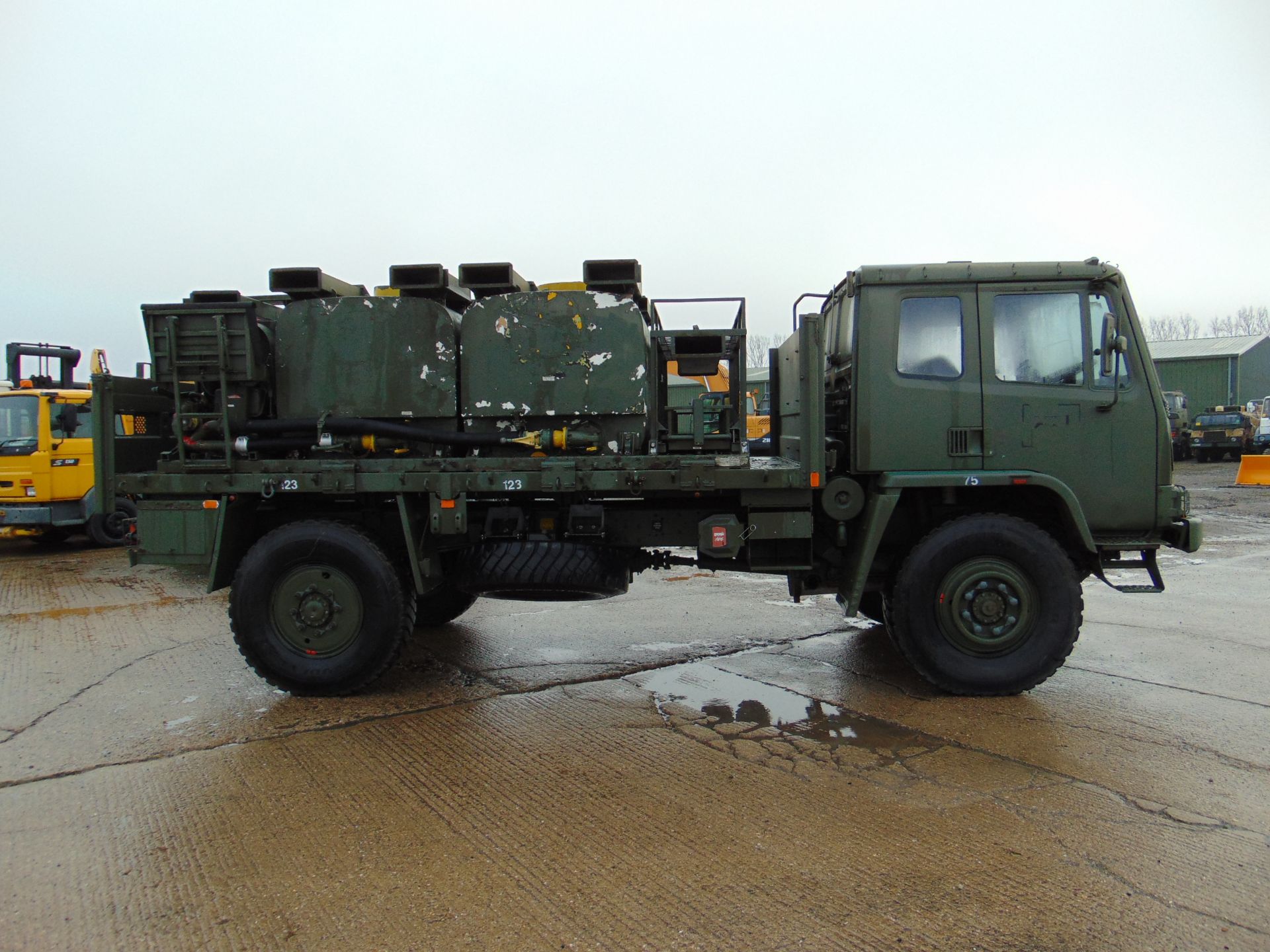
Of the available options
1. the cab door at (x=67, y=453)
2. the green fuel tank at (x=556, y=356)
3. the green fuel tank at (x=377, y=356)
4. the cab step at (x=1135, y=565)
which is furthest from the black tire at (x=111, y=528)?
the cab step at (x=1135, y=565)

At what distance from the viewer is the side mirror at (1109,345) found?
209 inches

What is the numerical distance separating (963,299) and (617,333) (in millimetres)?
2219

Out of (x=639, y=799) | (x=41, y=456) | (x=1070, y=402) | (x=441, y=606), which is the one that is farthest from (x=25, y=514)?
(x=1070, y=402)

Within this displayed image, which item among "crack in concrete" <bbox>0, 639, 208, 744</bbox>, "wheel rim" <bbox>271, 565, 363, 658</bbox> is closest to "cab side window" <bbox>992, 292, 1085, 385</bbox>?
"wheel rim" <bbox>271, 565, 363, 658</bbox>

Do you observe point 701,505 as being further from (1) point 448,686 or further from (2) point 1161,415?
(2) point 1161,415

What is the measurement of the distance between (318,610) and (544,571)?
4.74 feet

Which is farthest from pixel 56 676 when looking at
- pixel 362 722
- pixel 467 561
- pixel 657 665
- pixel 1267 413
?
pixel 1267 413

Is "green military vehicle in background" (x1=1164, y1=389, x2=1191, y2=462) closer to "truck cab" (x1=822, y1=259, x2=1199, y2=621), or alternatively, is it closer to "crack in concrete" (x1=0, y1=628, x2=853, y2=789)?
"truck cab" (x1=822, y1=259, x2=1199, y2=621)

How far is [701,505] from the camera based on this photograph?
18.9 ft

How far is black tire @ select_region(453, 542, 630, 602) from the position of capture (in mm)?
5516

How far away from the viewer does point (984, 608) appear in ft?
17.6

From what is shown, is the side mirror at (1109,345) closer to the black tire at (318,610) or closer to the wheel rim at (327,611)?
the black tire at (318,610)

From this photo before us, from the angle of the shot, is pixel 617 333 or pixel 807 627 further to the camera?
pixel 807 627

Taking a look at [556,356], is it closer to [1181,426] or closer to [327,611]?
[327,611]
